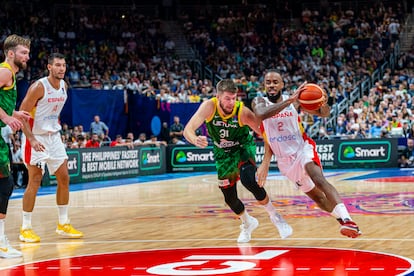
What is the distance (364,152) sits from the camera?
2614 cm

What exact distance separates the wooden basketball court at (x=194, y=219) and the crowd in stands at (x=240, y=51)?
26.6ft

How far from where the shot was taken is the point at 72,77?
29.2 meters

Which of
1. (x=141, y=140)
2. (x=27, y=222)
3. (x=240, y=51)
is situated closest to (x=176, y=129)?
(x=141, y=140)

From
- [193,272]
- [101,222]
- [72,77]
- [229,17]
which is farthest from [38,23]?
[193,272]

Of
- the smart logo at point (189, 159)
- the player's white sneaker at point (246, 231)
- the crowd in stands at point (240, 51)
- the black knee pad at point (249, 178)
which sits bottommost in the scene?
the smart logo at point (189, 159)

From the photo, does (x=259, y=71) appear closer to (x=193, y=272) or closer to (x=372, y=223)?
(x=372, y=223)

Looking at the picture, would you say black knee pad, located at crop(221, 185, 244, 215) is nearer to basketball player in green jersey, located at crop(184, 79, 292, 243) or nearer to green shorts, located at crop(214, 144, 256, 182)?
basketball player in green jersey, located at crop(184, 79, 292, 243)

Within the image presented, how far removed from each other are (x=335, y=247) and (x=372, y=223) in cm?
242

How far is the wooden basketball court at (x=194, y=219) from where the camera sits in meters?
8.85

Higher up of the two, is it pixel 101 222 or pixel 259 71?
pixel 259 71

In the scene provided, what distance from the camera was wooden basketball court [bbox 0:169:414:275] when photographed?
348 inches

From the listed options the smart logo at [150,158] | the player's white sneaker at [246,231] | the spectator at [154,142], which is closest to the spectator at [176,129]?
the spectator at [154,142]

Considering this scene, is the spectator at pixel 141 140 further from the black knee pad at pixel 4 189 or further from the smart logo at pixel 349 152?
the black knee pad at pixel 4 189

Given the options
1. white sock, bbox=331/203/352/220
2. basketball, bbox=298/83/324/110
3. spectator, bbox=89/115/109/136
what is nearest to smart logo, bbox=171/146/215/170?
spectator, bbox=89/115/109/136
